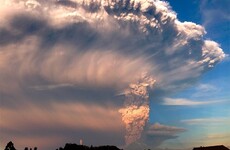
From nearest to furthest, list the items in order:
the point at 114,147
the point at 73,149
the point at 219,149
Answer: the point at 73,149, the point at 114,147, the point at 219,149

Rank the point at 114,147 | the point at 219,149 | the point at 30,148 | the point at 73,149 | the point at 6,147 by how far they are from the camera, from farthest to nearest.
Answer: the point at 219,149 → the point at 114,147 → the point at 73,149 → the point at 30,148 → the point at 6,147

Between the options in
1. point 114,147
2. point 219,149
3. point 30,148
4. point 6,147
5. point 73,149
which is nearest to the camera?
point 6,147

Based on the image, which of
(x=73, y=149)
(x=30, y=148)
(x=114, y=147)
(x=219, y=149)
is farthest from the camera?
(x=219, y=149)

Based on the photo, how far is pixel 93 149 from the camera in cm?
12219

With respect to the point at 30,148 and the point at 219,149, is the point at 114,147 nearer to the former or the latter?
the point at 30,148

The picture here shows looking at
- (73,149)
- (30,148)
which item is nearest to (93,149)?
(73,149)

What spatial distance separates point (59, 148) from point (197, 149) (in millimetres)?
58170

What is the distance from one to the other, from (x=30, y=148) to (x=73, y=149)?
14793mm

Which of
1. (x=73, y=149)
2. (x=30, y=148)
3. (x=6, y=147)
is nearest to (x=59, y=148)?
(x=73, y=149)

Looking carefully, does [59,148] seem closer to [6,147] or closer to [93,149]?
[93,149]

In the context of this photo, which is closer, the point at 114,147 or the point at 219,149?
the point at 114,147

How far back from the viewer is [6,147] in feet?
262

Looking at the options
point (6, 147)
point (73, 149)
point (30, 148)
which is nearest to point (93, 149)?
point (73, 149)

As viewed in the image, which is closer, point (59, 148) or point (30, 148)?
point (30, 148)
